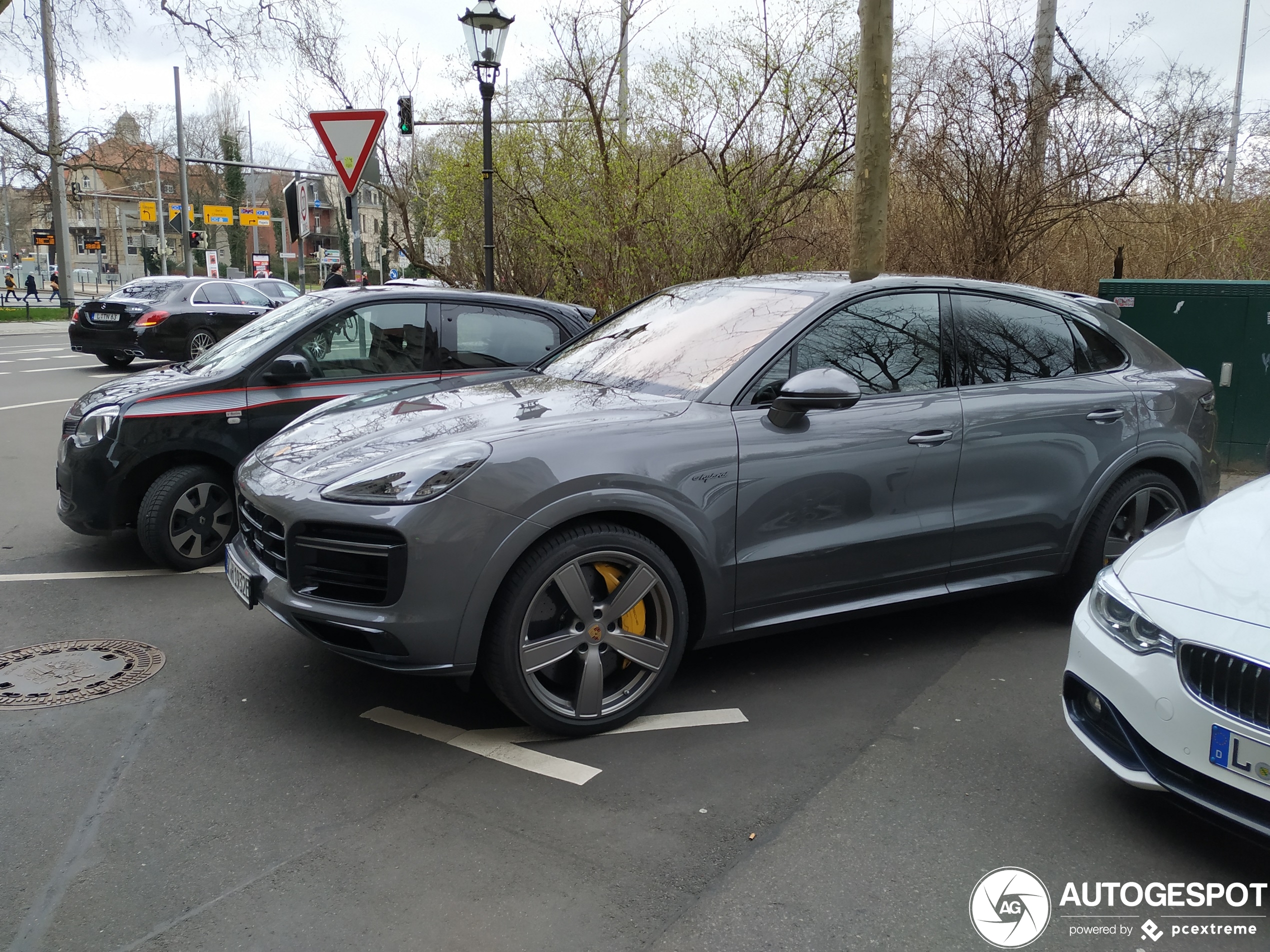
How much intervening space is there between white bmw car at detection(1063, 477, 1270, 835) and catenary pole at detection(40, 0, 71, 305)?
29076mm

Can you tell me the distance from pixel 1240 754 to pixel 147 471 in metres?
5.44

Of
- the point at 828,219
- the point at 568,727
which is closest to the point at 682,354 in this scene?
the point at 568,727

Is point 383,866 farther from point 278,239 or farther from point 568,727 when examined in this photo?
point 278,239

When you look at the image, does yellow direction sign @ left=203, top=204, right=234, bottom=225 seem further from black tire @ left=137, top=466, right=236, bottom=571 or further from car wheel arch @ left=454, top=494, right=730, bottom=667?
car wheel arch @ left=454, top=494, right=730, bottom=667

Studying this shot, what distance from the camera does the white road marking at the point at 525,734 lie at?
3.61 metres

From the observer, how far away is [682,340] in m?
4.69

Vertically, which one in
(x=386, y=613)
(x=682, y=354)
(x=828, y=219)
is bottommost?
(x=386, y=613)

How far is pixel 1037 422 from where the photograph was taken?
484 centimetres

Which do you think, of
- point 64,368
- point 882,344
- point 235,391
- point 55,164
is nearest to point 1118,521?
point 882,344

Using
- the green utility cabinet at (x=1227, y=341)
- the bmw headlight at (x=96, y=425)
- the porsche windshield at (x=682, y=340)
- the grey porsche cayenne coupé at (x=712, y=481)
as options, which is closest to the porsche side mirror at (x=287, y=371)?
the bmw headlight at (x=96, y=425)

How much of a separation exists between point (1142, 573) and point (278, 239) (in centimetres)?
12270

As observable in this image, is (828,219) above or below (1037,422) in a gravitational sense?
above

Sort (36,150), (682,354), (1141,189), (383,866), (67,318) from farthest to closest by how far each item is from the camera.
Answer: (67,318)
(36,150)
(1141,189)
(682,354)
(383,866)

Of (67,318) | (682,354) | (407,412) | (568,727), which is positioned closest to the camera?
(568,727)
